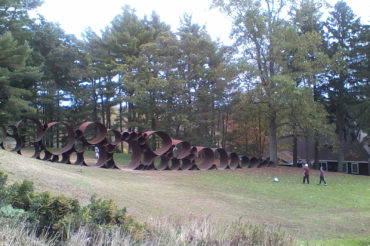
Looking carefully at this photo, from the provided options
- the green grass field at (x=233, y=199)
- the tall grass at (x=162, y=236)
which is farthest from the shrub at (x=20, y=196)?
the green grass field at (x=233, y=199)

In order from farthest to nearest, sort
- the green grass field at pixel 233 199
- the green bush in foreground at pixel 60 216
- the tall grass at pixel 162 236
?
1. the green grass field at pixel 233 199
2. the green bush in foreground at pixel 60 216
3. the tall grass at pixel 162 236

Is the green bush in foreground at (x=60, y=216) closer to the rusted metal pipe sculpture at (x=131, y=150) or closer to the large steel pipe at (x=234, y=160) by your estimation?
the rusted metal pipe sculpture at (x=131, y=150)

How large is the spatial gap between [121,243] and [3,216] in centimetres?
165

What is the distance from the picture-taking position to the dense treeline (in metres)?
25.7

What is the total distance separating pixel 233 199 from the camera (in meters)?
13.6

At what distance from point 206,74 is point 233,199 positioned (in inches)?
753

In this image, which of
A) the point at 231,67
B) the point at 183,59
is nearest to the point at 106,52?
the point at 183,59

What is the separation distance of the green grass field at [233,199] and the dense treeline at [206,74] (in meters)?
8.93

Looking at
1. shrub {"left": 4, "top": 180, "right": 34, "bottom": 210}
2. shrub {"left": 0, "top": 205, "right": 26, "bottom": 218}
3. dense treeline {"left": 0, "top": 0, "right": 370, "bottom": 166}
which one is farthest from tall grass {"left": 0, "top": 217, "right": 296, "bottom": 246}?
dense treeline {"left": 0, "top": 0, "right": 370, "bottom": 166}

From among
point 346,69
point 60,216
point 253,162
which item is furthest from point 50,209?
point 346,69

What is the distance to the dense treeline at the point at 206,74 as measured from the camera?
25.7m

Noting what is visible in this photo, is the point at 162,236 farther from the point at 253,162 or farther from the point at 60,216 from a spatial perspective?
the point at 253,162

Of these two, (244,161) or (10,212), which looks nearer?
(10,212)

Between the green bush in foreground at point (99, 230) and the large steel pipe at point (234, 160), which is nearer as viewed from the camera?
the green bush in foreground at point (99, 230)
